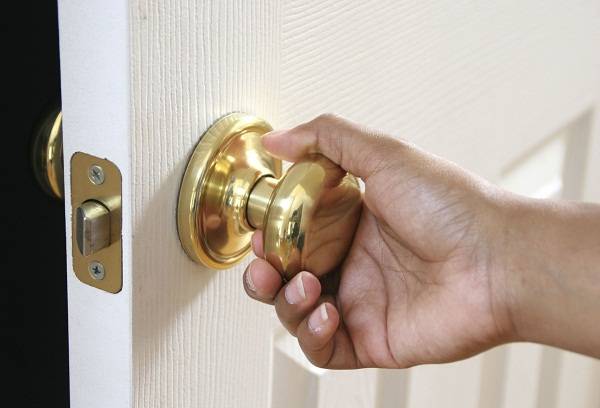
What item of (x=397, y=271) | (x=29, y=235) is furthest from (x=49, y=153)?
(x=397, y=271)

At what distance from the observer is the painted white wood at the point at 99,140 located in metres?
0.32

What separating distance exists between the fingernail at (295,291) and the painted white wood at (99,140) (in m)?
0.09

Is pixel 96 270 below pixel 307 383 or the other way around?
the other way around

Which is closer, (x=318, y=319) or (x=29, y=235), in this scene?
(x=318, y=319)

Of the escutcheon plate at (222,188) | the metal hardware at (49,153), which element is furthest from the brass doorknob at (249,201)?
the metal hardware at (49,153)

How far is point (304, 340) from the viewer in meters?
0.42

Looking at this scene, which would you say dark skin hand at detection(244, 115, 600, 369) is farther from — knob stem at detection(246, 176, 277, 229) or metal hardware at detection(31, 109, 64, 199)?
metal hardware at detection(31, 109, 64, 199)

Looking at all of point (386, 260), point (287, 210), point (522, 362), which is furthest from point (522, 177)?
point (287, 210)

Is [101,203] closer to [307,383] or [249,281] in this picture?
[249,281]

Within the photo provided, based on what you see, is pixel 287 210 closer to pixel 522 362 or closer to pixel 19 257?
pixel 19 257

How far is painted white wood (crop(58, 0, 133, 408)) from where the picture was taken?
32cm

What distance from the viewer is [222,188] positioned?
0.38m

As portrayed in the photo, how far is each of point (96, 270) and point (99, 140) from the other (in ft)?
0.18

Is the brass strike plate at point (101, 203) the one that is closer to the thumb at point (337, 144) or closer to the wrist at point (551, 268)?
the thumb at point (337, 144)
